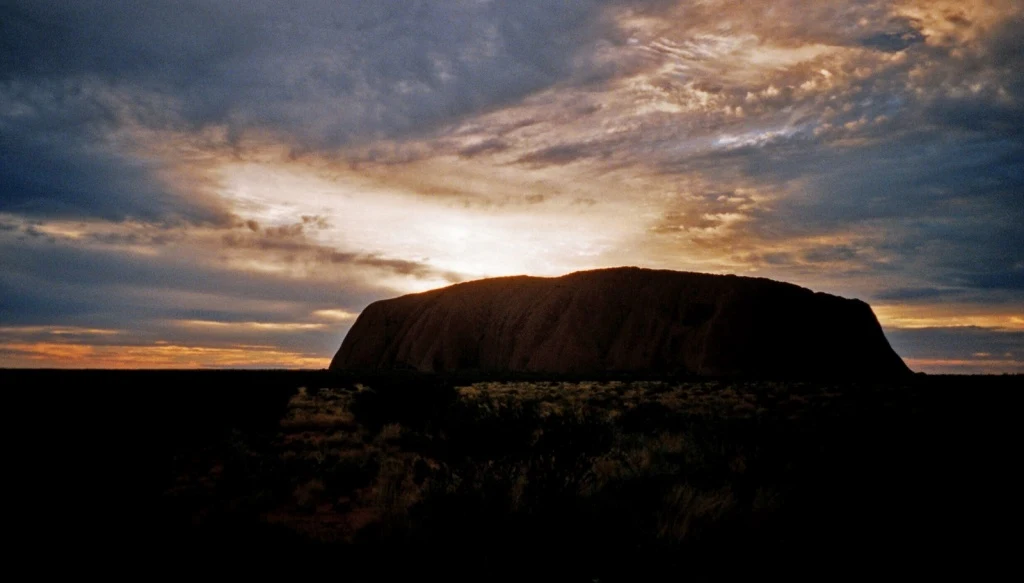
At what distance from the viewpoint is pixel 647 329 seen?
237ft

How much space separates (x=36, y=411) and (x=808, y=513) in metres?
11.8

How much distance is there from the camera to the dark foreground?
4957 mm

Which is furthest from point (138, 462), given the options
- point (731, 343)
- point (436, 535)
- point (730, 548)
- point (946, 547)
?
point (731, 343)

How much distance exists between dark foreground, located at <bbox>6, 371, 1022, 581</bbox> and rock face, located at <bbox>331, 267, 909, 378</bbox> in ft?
189

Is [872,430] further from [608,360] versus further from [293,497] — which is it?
[608,360]

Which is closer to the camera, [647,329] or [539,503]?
[539,503]

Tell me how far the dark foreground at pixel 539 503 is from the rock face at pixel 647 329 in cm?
5775

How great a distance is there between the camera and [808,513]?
593cm

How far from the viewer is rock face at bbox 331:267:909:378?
67000 mm

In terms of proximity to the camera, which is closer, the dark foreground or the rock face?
the dark foreground

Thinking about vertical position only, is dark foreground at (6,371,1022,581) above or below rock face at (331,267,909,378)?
below

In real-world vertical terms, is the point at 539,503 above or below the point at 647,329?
below

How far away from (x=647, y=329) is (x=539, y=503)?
6846 cm

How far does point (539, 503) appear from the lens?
5.89 meters
